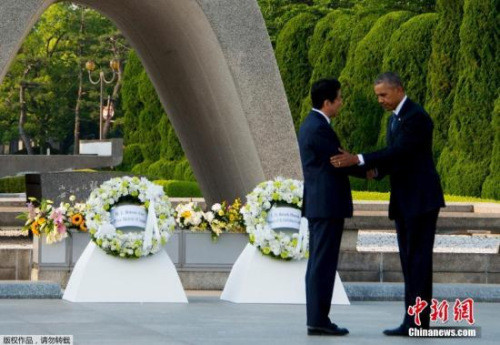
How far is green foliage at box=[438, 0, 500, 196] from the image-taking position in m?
31.9

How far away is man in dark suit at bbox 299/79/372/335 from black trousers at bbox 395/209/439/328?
49 centimetres

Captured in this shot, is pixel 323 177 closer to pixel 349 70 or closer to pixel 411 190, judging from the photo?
pixel 411 190

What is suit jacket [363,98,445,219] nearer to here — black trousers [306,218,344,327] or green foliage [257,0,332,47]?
black trousers [306,218,344,327]

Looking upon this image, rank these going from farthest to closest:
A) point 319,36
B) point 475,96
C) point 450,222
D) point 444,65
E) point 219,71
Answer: point 319,36 → point 444,65 → point 475,96 → point 450,222 → point 219,71

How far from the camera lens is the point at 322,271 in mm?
9570

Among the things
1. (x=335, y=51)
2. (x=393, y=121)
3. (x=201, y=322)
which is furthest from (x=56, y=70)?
(x=393, y=121)

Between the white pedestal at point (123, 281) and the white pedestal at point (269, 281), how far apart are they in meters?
0.59

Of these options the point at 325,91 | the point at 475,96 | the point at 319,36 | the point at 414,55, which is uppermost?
the point at 319,36

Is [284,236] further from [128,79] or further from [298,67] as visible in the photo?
[128,79]

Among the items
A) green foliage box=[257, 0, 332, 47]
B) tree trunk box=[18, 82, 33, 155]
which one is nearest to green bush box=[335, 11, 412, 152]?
green foliage box=[257, 0, 332, 47]

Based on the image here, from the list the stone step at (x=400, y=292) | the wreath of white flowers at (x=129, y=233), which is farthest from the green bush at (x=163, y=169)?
the wreath of white flowers at (x=129, y=233)

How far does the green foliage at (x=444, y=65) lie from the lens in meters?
33.5

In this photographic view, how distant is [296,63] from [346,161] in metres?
33.6

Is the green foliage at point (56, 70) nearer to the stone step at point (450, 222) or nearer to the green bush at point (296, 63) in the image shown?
the green bush at point (296, 63)
